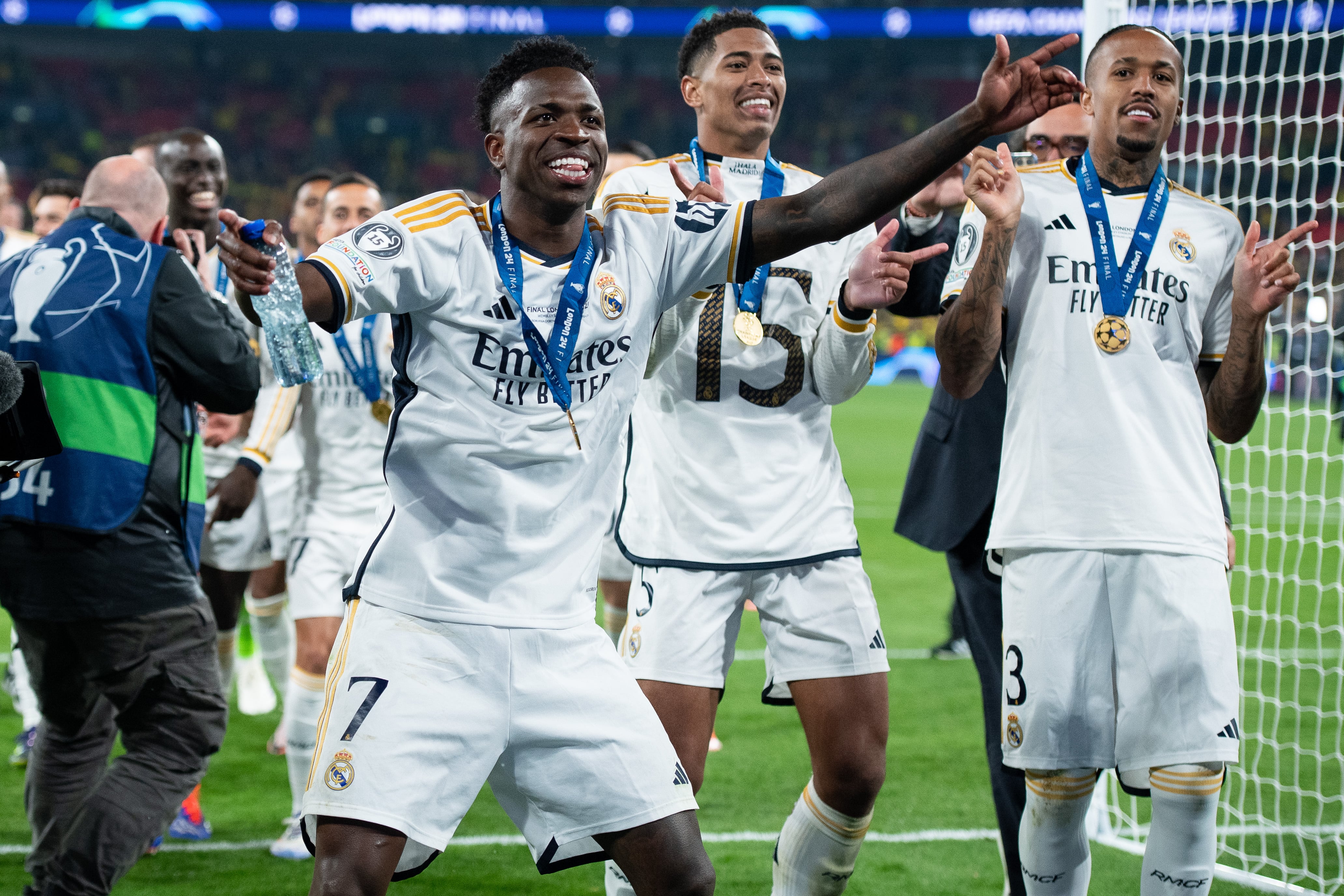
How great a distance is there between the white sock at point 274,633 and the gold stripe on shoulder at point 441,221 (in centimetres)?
406

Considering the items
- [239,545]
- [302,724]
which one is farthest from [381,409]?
[239,545]

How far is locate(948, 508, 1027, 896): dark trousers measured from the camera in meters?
4.16

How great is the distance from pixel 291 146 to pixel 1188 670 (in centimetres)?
3722

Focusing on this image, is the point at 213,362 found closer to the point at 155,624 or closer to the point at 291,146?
the point at 155,624

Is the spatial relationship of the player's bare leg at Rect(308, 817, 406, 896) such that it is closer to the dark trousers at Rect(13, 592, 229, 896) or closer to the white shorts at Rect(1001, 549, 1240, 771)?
the dark trousers at Rect(13, 592, 229, 896)

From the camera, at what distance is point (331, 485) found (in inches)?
214

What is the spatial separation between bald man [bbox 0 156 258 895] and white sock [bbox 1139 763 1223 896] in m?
2.67

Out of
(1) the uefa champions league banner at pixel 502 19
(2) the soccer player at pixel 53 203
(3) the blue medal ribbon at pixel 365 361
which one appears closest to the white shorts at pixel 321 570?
(3) the blue medal ribbon at pixel 365 361

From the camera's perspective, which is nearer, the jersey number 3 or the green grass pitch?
the jersey number 3

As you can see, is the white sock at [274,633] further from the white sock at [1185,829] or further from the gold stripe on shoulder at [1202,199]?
the gold stripe on shoulder at [1202,199]

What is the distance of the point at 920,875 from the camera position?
4715 millimetres

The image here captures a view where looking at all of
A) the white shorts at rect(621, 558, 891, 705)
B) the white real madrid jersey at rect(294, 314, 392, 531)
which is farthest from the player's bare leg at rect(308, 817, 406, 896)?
the white real madrid jersey at rect(294, 314, 392, 531)

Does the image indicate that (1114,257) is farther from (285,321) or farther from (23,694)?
(23,694)

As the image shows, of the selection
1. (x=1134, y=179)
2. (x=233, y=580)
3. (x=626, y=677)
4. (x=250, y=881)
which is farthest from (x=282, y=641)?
(x=1134, y=179)
